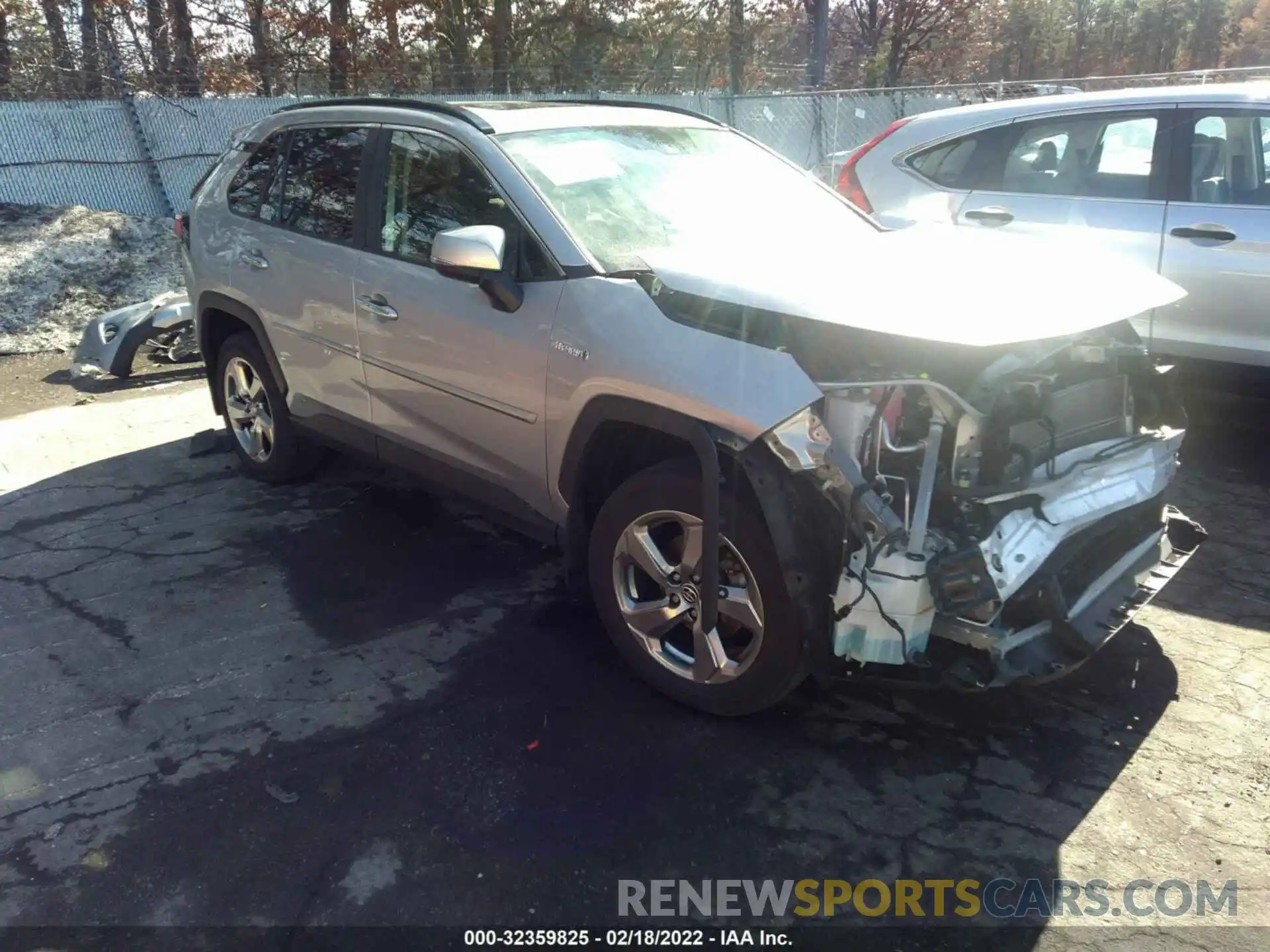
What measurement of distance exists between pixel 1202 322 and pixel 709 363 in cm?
362

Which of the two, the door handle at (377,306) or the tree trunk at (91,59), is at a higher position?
the tree trunk at (91,59)

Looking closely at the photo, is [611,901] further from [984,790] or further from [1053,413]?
[1053,413]

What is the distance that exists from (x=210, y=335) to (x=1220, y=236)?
548 centimetres

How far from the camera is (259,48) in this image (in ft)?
53.3

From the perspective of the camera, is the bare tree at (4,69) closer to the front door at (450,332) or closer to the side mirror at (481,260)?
the front door at (450,332)

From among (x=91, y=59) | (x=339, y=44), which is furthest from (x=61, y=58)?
(x=339, y=44)

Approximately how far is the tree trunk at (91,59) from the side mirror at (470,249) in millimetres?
11294

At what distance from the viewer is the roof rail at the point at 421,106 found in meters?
3.86

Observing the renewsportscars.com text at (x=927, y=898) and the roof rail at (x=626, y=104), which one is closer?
the renewsportscars.com text at (x=927, y=898)

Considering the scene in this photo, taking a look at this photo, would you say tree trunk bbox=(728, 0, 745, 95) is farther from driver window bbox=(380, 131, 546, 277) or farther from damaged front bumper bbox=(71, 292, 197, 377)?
driver window bbox=(380, 131, 546, 277)

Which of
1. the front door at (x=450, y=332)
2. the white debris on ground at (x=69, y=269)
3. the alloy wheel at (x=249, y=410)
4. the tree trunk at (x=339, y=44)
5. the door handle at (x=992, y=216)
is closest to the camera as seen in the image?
the front door at (x=450, y=332)

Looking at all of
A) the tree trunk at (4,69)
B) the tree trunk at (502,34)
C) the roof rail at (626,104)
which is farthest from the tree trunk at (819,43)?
the roof rail at (626,104)

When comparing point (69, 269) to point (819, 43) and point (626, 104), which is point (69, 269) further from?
point (819, 43)

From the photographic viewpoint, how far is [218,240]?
5215 millimetres
